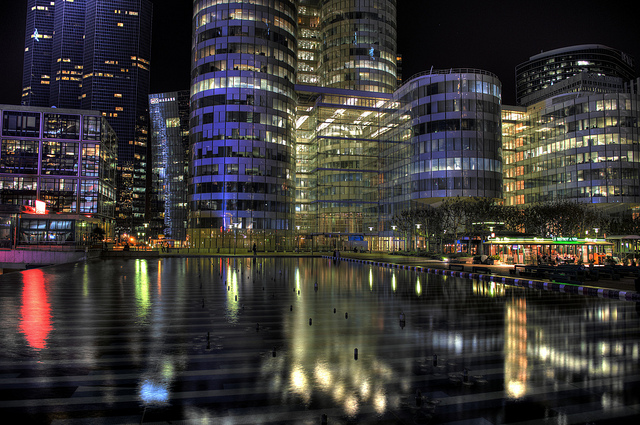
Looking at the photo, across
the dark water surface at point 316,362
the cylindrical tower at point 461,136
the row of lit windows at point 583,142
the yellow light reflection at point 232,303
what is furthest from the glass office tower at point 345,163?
the dark water surface at point 316,362

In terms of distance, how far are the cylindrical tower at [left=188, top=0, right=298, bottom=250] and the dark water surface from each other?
71.4m

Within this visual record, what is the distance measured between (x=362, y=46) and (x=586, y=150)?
60.4m

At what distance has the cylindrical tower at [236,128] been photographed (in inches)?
3578

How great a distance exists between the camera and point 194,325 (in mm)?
14711

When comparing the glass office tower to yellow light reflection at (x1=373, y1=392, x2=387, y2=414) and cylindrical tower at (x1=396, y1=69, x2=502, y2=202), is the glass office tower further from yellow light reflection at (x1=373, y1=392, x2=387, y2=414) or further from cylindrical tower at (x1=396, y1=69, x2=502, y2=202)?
yellow light reflection at (x1=373, y1=392, x2=387, y2=414)

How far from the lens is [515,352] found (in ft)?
37.0

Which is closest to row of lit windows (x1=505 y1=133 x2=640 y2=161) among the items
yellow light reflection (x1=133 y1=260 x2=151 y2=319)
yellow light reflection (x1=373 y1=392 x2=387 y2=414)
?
yellow light reflection (x1=133 y1=260 x2=151 y2=319)

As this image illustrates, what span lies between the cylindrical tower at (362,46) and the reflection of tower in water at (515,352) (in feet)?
359

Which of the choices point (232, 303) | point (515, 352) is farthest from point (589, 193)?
point (515, 352)

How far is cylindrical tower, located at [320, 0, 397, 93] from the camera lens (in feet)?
396

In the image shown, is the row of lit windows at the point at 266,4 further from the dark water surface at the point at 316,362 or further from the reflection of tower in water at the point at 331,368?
the reflection of tower in water at the point at 331,368

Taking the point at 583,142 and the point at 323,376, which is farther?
the point at 583,142

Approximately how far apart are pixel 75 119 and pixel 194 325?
326 ft

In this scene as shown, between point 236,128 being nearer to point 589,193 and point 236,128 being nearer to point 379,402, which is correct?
point 589,193
